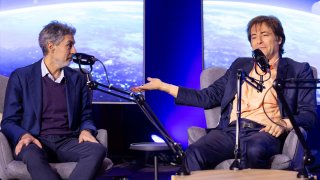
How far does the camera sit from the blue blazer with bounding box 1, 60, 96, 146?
357 centimetres

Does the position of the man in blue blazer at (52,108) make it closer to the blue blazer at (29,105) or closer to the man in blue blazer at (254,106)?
the blue blazer at (29,105)

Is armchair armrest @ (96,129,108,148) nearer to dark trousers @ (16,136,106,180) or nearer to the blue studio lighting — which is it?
dark trousers @ (16,136,106,180)

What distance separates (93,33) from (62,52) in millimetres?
1632

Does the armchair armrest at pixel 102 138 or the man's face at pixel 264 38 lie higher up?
the man's face at pixel 264 38

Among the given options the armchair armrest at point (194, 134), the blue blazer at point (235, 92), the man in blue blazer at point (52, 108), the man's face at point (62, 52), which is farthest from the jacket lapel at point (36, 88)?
the armchair armrest at point (194, 134)

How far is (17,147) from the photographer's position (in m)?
3.38

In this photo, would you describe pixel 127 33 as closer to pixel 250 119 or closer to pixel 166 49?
pixel 166 49

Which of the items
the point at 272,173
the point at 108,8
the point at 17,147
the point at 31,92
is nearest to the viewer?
the point at 272,173

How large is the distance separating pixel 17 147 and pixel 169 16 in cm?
251

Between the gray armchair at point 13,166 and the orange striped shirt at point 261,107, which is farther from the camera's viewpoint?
the orange striped shirt at point 261,107

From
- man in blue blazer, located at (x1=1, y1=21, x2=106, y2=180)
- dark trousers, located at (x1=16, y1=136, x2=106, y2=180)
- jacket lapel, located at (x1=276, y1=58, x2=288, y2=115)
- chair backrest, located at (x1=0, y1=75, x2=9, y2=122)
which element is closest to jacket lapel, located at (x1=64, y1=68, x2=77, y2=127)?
man in blue blazer, located at (x1=1, y1=21, x2=106, y2=180)

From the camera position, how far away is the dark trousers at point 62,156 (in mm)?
3186

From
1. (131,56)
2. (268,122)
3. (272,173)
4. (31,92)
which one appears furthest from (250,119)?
(131,56)

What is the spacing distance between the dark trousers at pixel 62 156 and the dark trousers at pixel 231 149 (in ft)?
2.03
